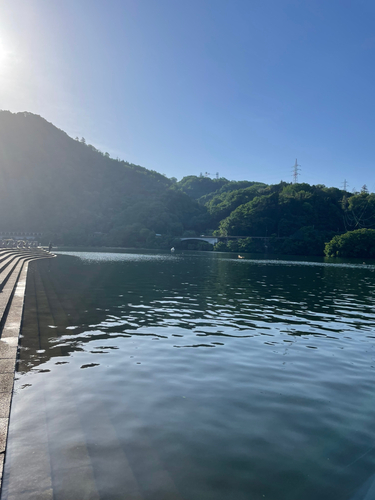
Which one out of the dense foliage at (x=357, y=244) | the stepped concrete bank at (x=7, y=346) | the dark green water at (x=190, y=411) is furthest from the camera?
the dense foliage at (x=357, y=244)

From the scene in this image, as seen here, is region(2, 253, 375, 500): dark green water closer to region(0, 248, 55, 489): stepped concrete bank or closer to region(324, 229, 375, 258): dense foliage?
region(0, 248, 55, 489): stepped concrete bank

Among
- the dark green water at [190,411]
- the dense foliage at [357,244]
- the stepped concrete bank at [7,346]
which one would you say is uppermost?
the dense foliage at [357,244]

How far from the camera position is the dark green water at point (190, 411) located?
18.6 ft

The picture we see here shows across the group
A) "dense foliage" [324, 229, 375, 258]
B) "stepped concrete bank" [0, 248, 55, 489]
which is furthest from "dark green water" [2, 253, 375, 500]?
"dense foliage" [324, 229, 375, 258]

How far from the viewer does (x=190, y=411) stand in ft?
26.8

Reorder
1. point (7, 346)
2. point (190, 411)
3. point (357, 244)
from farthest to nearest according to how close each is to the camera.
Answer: point (357, 244) → point (7, 346) → point (190, 411)

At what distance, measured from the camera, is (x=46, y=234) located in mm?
190750

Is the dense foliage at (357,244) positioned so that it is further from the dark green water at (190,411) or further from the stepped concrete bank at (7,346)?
the stepped concrete bank at (7,346)

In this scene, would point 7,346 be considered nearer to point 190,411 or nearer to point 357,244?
point 190,411

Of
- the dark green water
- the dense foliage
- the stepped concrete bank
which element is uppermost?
the dense foliage

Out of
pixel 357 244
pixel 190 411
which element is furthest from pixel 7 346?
pixel 357 244

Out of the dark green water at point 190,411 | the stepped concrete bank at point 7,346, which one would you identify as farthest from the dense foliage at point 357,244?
the stepped concrete bank at point 7,346

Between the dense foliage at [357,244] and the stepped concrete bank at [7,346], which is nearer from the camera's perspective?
the stepped concrete bank at [7,346]

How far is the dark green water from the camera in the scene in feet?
18.6
